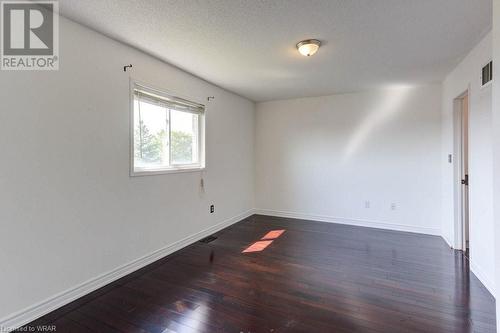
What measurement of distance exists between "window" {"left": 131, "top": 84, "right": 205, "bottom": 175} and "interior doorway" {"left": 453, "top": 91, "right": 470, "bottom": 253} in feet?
11.7

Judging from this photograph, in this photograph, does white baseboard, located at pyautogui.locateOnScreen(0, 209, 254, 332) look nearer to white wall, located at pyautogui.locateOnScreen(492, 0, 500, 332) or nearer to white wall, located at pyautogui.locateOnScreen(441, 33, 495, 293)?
white wall, located at pyautogui.locateOnScreen(492, 0, 500, 332)

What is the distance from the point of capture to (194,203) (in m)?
3.72

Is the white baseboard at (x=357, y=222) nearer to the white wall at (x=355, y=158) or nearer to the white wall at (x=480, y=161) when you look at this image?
the white wall at (x=355, y=158)

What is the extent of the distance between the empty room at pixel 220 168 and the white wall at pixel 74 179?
1 cm

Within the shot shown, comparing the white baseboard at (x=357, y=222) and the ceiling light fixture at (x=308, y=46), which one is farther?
the white baseboard at (x=357, y=222)

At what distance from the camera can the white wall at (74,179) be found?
1850mm

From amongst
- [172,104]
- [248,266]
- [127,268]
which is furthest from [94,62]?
[248,266]

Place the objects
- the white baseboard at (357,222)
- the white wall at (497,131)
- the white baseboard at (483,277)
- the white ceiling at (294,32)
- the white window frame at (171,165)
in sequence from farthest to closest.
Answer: the white baseboard at (357,222) < the white window frame at (171,165) < the white baseboard at (483,277) < the white ceiling at (294,32) < the white wall at (497,131)

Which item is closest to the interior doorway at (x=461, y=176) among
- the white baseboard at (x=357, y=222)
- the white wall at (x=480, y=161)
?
the white baseboard at (x=357, y=222)

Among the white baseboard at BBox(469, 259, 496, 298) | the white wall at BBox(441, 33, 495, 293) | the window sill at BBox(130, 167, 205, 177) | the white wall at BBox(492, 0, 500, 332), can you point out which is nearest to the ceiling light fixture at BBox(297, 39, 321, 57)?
the white wall at BBox(492, 0, 500, 332)

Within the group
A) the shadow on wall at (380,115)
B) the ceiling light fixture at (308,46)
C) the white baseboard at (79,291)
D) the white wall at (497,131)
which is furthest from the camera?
the shadow on wall at (380,115)

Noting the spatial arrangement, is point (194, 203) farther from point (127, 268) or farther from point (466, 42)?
point (466, 42)

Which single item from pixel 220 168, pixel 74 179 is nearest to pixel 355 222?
pixel 220 168

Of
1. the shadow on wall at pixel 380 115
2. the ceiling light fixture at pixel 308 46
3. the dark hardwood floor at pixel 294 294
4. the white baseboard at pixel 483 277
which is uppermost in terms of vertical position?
the ceiling light fixture at pixel 308 46
